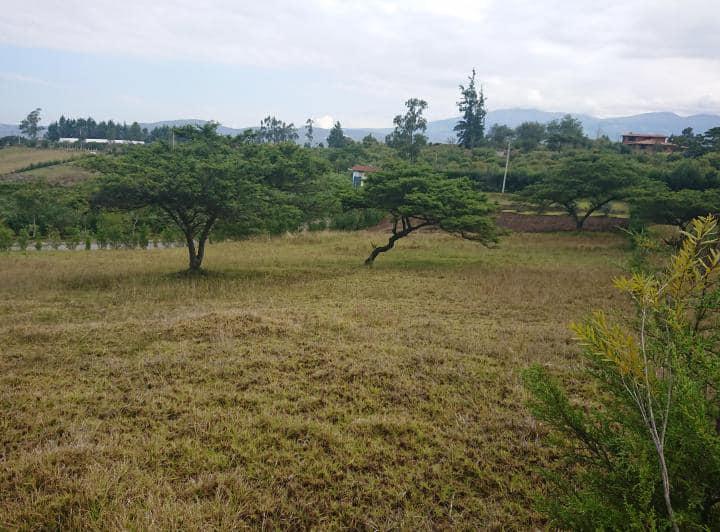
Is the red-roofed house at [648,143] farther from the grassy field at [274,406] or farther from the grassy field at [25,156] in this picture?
the grassy field at [25,156]

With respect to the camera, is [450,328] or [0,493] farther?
[450,328]

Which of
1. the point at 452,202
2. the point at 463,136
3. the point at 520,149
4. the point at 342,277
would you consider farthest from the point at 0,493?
the point at 463,136

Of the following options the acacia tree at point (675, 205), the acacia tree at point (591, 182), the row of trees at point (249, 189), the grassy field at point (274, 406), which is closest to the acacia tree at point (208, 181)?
the row of trees at point (249, 189)

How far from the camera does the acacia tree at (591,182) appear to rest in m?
22.0

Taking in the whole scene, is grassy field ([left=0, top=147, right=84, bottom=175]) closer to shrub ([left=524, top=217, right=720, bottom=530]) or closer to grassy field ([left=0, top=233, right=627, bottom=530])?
grassy field ([left=0, top=233, right=627, bottom=530])

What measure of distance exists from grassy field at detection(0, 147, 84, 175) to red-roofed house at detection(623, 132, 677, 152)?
57.1 m

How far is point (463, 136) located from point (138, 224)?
38.6 m

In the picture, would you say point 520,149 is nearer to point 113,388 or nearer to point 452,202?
point 452,202

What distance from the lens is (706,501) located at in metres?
2.03

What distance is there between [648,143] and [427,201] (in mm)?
42820

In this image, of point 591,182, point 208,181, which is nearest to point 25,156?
point 208,181

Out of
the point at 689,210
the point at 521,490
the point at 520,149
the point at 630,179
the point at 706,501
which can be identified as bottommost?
the point at 521,490

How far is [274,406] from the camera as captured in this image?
16.4ft

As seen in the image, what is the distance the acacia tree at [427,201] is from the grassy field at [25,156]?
4456 centimetres
